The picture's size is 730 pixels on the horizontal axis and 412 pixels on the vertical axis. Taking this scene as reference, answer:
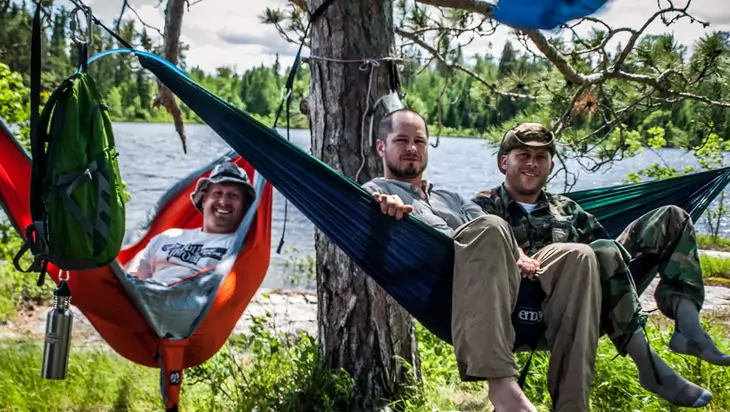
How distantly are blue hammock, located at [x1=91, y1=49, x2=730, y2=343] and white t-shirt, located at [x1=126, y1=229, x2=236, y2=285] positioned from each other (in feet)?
2.53

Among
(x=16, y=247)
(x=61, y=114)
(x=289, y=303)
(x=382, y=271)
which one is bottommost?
(x=289, y=303)

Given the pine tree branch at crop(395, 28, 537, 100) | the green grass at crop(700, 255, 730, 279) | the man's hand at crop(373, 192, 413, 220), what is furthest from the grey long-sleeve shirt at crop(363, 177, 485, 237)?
the green grass at crop(700, 255, 730, 279)

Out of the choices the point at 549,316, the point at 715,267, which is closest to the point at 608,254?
the point at 549,316

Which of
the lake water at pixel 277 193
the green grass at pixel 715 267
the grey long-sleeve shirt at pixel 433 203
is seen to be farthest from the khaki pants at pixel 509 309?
the green grass at pixel 715 267

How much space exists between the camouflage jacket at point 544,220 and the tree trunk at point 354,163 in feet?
1.27

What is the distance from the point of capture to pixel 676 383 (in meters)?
1.58

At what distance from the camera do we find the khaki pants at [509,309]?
1.51 metres

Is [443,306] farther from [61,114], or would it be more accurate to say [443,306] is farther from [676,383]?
[61,114]

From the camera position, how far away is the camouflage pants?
166cm

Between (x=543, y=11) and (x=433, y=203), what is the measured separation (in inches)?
32.1

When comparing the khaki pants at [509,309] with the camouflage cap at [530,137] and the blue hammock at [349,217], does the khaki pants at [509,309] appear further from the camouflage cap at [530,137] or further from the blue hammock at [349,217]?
the camouflage cap at [530,137]

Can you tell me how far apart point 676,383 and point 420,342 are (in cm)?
158

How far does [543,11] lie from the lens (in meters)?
1.31

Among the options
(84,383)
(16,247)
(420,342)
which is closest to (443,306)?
(420,342)
